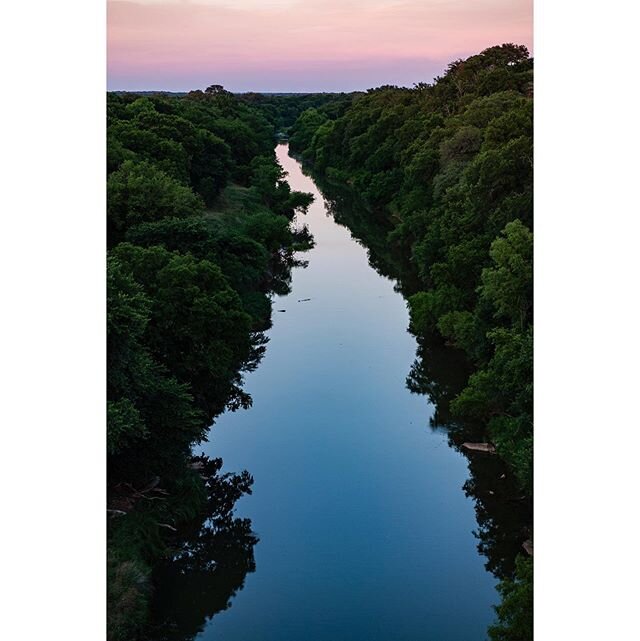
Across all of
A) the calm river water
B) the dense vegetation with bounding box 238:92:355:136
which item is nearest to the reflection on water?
the calm river water

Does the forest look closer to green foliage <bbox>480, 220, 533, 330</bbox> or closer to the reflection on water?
green foliage <bbox>480, 220, 533, 330</bbox>

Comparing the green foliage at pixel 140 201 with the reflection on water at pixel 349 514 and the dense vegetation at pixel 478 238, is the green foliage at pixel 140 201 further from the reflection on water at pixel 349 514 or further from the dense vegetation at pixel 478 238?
the dense vegetation at pixel 478 238

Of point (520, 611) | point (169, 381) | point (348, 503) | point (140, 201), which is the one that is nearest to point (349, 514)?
point (348, 503)

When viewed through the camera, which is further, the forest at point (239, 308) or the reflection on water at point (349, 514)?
the forest at point (239, 308)

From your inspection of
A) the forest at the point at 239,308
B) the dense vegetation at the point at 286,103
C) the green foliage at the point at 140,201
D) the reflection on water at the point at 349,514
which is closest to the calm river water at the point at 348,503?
the reflection on water at the point at 349,514

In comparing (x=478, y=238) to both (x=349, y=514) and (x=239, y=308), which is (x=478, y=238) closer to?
(x=239, y=308)
